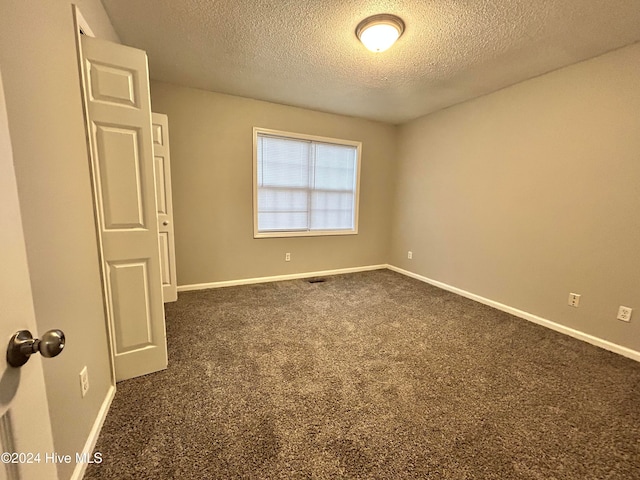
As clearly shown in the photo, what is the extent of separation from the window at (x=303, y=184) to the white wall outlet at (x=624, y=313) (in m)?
3.06

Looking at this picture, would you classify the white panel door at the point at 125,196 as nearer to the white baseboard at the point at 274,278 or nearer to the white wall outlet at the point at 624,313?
the white baseboard at the point at 274,278

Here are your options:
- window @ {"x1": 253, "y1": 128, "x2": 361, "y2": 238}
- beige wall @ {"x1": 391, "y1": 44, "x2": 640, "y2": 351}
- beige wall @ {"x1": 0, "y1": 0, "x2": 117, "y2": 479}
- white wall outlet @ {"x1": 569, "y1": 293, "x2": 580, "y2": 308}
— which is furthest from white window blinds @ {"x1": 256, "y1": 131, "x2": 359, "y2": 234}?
white wall outlet @ {"x1": 569, "y1": 293, "x2": 580, "y2": 308}

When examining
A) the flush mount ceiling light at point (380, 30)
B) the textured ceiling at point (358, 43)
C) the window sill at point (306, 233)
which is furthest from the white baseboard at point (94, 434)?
the flush mount ceiling light at point (380, 30)

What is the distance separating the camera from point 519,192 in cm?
292

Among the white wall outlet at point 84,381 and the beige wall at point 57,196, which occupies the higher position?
the beige wall at point 57,196

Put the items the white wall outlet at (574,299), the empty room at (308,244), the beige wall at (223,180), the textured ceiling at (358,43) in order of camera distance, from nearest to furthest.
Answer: the empty room at (308,244) → the textured ceiling at (358,43) → the white wall outlet at (574,299) → the beige wall at (223,180)

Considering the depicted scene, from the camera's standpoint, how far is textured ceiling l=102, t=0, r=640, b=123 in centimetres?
185

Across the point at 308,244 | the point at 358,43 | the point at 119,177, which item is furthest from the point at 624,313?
the point at 119,177

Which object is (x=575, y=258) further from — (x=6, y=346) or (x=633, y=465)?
(x=6, y=346)

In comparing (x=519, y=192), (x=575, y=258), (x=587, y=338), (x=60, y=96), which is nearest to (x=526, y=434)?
(x=587, y=338)

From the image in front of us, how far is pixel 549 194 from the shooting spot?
8.79 feet

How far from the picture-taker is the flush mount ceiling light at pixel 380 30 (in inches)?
75.9

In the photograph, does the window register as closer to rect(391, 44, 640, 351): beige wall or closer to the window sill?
the window sill

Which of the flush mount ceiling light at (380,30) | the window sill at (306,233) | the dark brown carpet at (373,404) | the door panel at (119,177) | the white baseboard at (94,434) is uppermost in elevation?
the flush mount ceiling light at (380,30)
